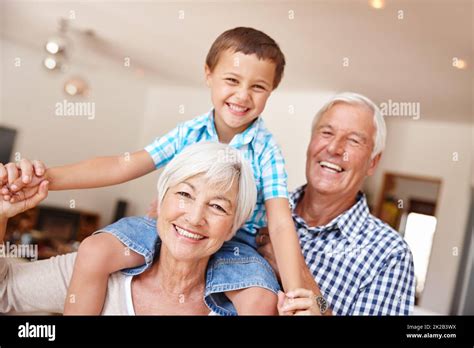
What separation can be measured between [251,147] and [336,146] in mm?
260

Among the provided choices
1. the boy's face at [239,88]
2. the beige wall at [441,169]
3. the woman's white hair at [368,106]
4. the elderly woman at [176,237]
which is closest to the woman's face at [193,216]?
the elderly woman at [176,237]

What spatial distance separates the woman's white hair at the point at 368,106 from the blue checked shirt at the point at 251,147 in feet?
0.75

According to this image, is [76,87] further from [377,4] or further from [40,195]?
[377,4]

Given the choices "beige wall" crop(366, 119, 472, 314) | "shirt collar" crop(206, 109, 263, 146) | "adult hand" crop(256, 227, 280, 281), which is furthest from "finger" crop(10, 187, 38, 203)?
"beige wall" crop(366, 119, 472, 314)

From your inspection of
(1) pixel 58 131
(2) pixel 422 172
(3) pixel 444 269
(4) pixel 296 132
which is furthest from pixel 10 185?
(3) pixel 444 269

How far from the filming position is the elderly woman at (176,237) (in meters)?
1.03

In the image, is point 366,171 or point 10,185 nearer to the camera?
point 10,185

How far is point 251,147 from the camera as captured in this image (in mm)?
1098

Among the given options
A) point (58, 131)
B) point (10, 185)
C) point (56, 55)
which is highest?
point (56, 55)

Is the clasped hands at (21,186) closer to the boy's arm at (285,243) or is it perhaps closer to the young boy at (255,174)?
the young boy at (255,174)
